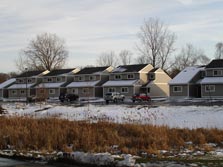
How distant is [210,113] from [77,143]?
2062cm

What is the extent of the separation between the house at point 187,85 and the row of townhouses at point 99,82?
7.55 meters

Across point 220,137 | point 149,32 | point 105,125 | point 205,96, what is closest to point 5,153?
point 105,125

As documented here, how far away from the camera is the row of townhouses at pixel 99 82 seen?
→ 3118 inches

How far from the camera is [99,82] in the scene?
280 ft

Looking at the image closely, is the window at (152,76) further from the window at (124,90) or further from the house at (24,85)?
the house at (24,85)

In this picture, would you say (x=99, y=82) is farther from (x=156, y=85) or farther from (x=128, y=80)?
(x=156, y=85)

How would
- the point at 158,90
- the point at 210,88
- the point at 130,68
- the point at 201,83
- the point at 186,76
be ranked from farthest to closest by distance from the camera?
the point at 130,68, the point at 158,90, the point at 186,76, the point at 201,83, the point at 210,88

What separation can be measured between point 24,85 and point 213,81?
50.7m

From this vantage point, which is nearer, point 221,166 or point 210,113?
point 221,166

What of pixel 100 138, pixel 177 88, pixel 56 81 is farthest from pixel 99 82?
pixel 100 138

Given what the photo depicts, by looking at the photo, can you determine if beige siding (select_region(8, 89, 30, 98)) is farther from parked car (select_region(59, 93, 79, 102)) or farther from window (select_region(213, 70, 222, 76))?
window (select_region(213, 70, 222, 76))

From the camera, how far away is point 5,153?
1391 cm

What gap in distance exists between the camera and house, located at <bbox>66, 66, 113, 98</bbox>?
8381cm

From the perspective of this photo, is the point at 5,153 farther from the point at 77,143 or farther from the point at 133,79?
the point at 133,79
